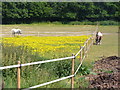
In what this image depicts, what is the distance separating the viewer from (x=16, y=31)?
1465 inches

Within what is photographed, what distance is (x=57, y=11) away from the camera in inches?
3260

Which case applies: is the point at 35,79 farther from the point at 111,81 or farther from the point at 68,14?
the point at 68,14

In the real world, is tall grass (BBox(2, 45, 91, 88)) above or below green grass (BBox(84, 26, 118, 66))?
above

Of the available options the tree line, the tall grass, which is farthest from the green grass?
the tree line

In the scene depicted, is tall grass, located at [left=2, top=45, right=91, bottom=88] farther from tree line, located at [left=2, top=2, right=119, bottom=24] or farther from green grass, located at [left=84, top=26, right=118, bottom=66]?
tree line, located at [left=2, top=2, right=119, bottom=24]

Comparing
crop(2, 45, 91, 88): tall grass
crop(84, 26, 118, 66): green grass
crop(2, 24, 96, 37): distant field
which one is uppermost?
crop(2, 45, 91, 88): tall grass

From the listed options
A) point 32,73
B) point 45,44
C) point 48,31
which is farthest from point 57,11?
point 32,73

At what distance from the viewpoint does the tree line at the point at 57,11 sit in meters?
79.4

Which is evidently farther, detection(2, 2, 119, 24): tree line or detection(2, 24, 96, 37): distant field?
detection(2, 2, 119, 24): tree line

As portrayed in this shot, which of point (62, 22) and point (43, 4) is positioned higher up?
point (43, 4)

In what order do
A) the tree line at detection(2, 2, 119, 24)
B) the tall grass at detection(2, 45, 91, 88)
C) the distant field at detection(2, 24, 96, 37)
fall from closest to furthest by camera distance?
1. the tall grass at detection(2, 45, 91, 88)
2. the distant field at detection(2, 24, 96, 37)
3. the tree line at detection(2, 2, 119, 24)

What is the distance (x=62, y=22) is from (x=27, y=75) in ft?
236

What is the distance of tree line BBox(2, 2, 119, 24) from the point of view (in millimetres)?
79438

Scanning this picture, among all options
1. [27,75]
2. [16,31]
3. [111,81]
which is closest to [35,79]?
[27,75]
